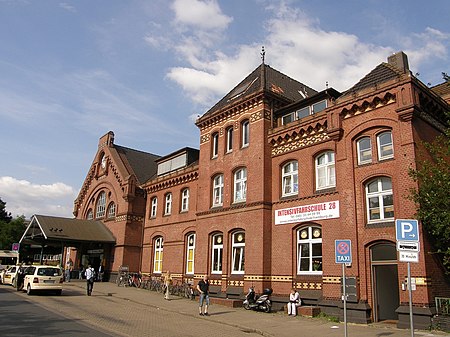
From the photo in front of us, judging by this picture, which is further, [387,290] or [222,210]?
[222,210]

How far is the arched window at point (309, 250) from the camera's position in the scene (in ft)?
63.0

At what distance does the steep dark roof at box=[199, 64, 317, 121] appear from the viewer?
24.1 meters

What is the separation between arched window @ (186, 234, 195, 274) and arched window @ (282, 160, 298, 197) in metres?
9.18

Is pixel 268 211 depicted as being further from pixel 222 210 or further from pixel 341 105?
pixel 341 105

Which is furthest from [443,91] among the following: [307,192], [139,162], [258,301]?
[139,162]

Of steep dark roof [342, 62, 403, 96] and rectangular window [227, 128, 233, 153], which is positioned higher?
steep dark roof [342, 62, 403, 96]

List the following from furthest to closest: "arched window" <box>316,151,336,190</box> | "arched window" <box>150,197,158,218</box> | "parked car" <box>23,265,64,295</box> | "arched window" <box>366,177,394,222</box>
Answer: "arched window" <box>150,197,158,218</box> < "parked car" <box>23,265,64,295</box> < "arched window" <box>316,151,336,190</box> < "arched window" <box>366,177,394,222</box>

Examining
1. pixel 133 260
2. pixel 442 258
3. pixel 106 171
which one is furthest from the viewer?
pixel 106 171

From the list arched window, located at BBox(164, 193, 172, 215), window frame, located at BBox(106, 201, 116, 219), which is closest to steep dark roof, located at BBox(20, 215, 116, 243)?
window frame, located at BBox(106, 201, 116, 219)

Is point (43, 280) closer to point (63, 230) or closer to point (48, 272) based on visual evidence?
point (48, 272)

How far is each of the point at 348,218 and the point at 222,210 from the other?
330 inches

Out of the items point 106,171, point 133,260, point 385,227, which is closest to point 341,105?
point 385,227

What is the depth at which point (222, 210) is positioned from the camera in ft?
78.5

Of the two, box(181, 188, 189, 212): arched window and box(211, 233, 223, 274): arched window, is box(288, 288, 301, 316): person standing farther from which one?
box(181, 188, 189, 212): arched window
